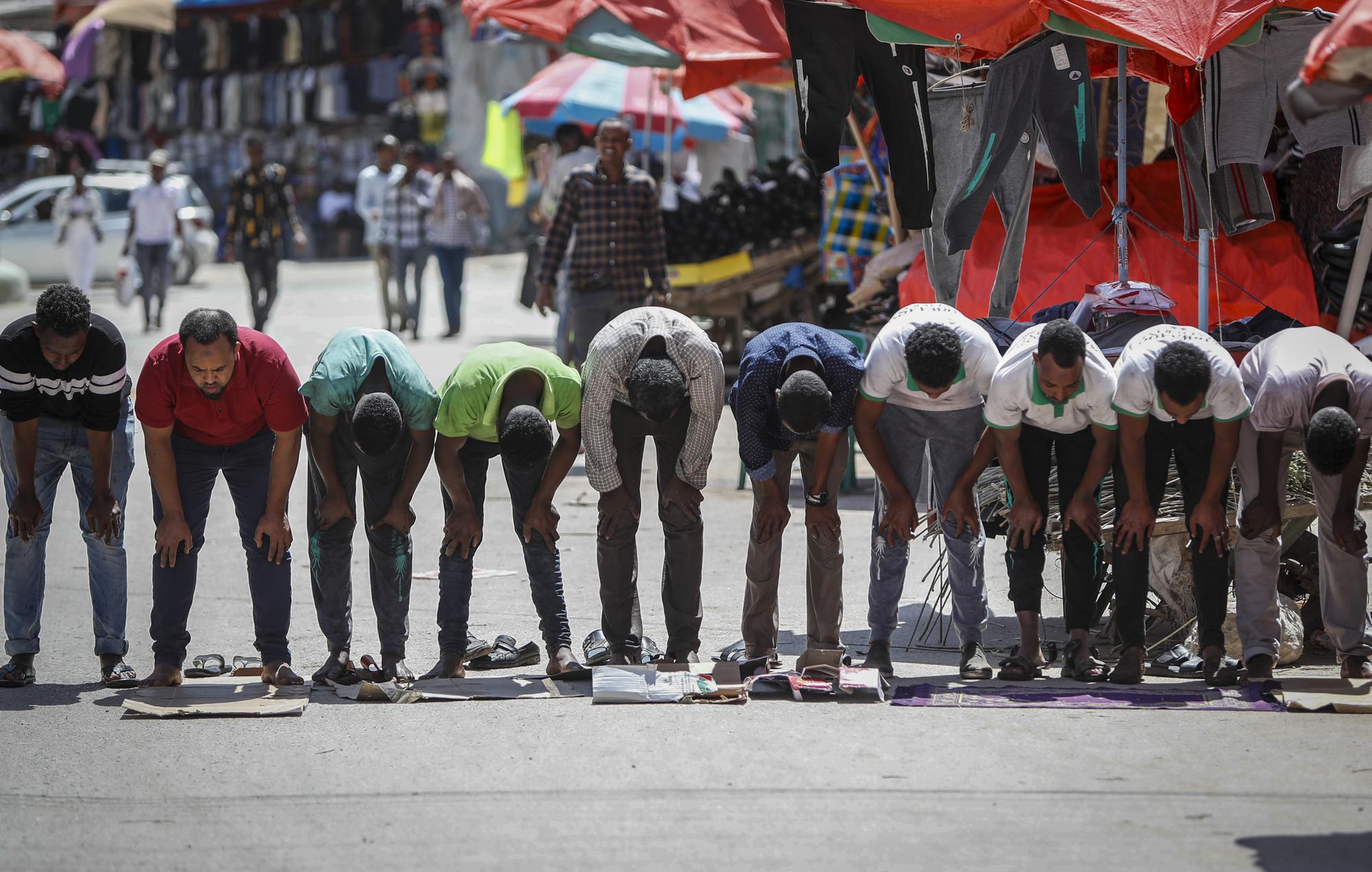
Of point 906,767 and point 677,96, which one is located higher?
point 677,96

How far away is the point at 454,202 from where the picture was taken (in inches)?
592

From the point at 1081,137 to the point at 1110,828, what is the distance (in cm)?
411

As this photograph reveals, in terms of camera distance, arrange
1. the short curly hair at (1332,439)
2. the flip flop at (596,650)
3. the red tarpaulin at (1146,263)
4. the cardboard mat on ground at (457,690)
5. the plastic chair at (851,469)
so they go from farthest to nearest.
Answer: the plastic chair at (851,469)
the red tarpaulin at (1146,263)
the flip flop at (596,650)
the cardboard mat on ground at (457,690)
the short curly hair at (1332,439)

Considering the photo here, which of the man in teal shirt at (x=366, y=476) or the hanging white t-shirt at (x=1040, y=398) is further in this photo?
the man in teal shirt at (x=366, y=476)

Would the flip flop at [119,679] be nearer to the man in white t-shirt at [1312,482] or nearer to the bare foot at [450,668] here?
the bare foot at [450,668]

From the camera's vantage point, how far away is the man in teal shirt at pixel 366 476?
5.64 metres

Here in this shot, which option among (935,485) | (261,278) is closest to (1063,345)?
(935,485)

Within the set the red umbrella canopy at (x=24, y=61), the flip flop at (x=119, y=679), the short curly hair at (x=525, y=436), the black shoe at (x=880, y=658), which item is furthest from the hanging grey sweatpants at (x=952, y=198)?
the red umbrella canopy at (x=24, y=61)

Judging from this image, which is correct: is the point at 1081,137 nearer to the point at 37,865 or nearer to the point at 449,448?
the point at 449,448

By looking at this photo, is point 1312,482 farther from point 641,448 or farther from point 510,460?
point 510,460

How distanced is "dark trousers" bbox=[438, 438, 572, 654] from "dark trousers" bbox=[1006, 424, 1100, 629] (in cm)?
168

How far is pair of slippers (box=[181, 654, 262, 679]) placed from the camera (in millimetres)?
5961

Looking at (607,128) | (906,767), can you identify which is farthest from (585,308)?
(906,767)

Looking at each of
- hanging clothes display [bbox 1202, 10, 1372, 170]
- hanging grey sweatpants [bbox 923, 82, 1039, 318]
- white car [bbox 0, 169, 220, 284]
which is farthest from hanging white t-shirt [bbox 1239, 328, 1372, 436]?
white car [bbox 0, 169, 220, 284]
